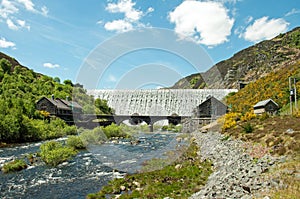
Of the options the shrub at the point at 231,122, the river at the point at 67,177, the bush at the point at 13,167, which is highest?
the shrub at the point at 231,122

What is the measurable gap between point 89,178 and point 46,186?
9.14 ft

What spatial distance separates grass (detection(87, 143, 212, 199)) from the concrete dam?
56.8m

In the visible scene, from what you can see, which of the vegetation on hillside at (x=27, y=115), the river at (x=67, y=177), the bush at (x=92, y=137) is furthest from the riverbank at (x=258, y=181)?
the vegetation on hillside at (x=27, y=115)

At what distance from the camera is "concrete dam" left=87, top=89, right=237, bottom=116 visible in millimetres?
74062

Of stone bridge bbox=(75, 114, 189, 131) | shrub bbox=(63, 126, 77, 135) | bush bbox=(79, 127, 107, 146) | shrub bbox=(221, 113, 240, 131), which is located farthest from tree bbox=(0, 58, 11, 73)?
shrub bbox=(221, 113, 240, 131)

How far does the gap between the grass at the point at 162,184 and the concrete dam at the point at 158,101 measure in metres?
56.8

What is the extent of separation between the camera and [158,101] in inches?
2992

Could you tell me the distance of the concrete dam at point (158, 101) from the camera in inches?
2916

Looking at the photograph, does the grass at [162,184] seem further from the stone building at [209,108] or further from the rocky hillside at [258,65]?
the rocky hillside at [258,65]

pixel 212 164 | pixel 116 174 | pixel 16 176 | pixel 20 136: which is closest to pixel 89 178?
pixel 116 174

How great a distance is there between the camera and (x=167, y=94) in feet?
252

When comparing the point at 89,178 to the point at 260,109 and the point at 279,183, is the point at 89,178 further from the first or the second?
the point at 260,109

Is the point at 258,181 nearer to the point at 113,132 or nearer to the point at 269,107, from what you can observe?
the point at 269,107

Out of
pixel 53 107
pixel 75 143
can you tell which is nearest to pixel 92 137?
pixel 75 143
